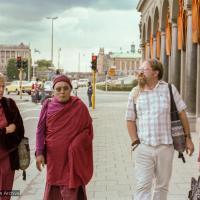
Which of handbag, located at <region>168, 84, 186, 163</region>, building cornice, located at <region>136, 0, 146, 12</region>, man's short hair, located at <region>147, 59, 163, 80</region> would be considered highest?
building cornice, located at <region>136, 0, 146, 12</region>

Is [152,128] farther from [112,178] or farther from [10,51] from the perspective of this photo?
[10,51]

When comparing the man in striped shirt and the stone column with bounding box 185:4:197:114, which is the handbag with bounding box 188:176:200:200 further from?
the stone column with bounding box 185:4:197:114

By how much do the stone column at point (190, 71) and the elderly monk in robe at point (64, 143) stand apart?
12.8 meters

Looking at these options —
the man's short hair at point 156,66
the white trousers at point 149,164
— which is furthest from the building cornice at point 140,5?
the white trousers at point 149,164

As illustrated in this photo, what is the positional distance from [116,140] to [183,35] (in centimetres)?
666

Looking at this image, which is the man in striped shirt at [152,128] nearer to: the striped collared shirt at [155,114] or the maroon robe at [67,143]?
the striped collared shirt at [155,114]

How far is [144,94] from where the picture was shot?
5.77 m

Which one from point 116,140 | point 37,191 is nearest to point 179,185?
point 37,191

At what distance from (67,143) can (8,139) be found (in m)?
0.70

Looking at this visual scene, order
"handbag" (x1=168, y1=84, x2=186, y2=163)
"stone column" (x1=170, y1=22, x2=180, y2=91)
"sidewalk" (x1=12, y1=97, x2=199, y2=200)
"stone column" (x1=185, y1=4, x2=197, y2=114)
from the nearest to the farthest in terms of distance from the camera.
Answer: "handbag" (x1=168, y1=84, x2=186, y2=163)
"sidewalk" (x1=12, y1=97, x2=199, y2=200)
"stone column" (x1=185, y1=4, x2=197, y2=114)
"stone column" (x1=170, y1=22, x2=180, y2=91)

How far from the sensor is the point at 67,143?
214 inches

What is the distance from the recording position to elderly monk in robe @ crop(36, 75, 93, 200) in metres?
5.44

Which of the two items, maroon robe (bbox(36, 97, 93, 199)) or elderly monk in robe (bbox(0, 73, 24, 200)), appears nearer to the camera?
maroon robe (bbox(36, 97, 93, 199))

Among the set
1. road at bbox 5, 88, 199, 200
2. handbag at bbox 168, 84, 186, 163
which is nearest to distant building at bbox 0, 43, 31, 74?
road at bbox 5, 88, 199, 200
